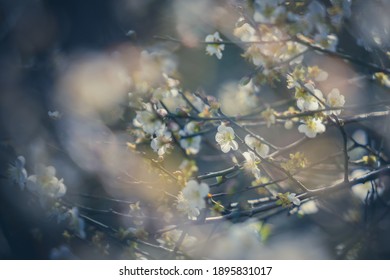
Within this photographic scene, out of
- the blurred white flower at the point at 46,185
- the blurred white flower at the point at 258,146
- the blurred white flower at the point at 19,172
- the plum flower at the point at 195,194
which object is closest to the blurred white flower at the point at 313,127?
the blurred white flower at the point at 258,146

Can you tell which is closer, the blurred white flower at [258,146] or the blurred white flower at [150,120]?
the blurred white flower at [150,120]

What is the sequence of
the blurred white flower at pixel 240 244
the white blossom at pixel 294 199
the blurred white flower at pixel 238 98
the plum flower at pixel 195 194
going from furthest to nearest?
the blurred white flower at pixel 238 98 < the blurred white flower at pixel 240 244 < the white blossom at pixel 294 199 < the plum flower at pixel 195 194

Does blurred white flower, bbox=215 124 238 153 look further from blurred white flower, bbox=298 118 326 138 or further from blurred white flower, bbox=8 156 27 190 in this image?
blurred white flower, bbox=8 156 27 190

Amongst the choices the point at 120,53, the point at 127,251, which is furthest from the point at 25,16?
the point at 127,251

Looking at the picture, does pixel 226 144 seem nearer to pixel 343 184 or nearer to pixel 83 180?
pixel 343 184

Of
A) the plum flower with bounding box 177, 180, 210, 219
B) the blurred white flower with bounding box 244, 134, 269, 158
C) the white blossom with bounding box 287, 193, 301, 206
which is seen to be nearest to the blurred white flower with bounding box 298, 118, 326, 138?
the blurred white flower with bounding box 244, 134, 269, 158

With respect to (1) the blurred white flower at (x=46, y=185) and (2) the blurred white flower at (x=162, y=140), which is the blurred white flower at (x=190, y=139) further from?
(1) the blurred white flower at (x=46, y=185)
